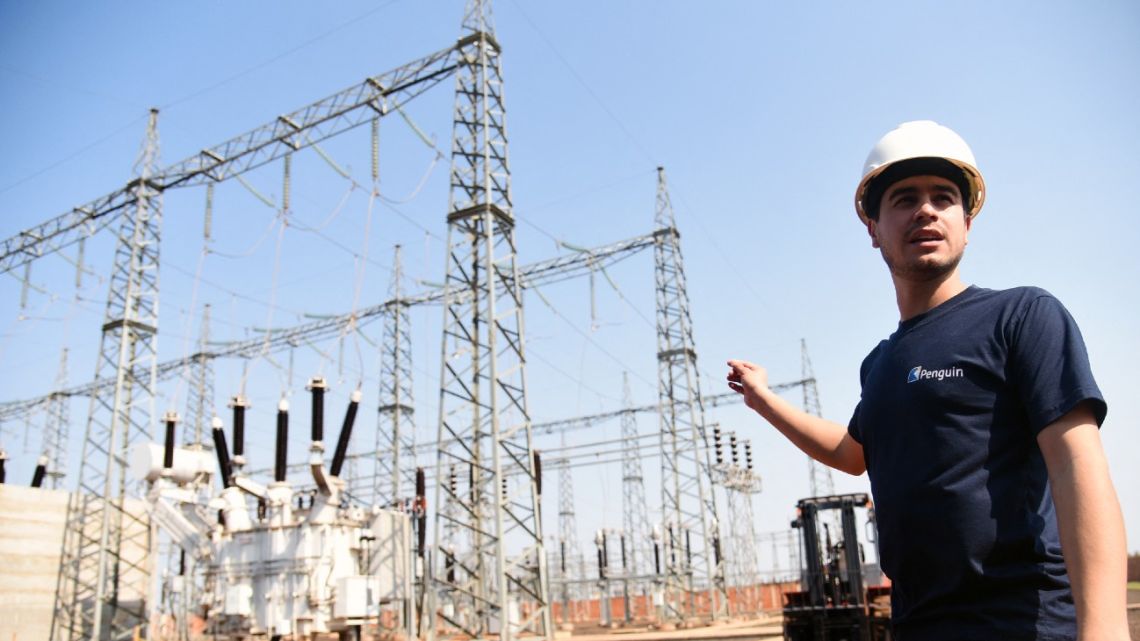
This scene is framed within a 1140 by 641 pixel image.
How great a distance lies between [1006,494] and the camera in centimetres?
134

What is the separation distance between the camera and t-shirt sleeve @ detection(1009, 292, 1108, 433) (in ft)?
4.26

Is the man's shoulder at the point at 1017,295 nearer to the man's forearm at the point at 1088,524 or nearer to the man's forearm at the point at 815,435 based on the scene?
the man's forearm at the point at 1088,524

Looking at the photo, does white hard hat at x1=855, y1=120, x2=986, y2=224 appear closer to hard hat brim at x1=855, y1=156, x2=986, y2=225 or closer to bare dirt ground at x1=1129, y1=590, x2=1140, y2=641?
hard hat brim at x1=855, y1=156, x2=986, y2=225

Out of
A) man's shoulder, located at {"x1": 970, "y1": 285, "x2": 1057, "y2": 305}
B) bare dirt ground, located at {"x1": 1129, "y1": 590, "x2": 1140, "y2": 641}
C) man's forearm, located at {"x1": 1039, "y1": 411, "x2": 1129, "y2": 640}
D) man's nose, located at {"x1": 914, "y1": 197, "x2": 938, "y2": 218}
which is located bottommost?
bare dirt ground, located at {"x1": 1129, "y1": 590, "x2": 1140, "y2": 641}

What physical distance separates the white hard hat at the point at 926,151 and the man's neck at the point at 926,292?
0.18m

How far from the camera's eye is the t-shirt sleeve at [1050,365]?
1300 mm

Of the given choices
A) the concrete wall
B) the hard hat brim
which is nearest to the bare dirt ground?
the hard hat brim

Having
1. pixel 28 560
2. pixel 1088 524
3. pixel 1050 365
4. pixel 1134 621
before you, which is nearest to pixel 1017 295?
pixel 1050 365

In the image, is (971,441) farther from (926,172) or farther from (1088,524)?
(926,172)

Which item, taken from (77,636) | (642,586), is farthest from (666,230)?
(642,586)

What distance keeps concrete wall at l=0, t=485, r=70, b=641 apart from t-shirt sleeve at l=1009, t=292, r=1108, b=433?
87.5ft

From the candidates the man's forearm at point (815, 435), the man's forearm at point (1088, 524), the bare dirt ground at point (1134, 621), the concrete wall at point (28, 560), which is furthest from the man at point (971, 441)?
the concrete wall at point (28, 560)

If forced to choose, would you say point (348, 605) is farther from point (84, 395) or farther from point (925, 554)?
point (84, 395)

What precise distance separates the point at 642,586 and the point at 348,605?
3342cm
